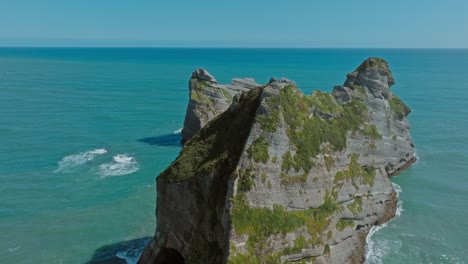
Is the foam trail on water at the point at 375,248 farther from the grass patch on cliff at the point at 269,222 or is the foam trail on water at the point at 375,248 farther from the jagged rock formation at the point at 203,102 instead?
the jagged rock formation at the point at 203,102

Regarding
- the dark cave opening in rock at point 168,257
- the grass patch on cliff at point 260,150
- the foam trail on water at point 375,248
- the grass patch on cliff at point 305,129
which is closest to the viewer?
the grass patch on cliff at point 260,150

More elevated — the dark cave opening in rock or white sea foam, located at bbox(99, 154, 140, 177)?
the dark cave opening in rock

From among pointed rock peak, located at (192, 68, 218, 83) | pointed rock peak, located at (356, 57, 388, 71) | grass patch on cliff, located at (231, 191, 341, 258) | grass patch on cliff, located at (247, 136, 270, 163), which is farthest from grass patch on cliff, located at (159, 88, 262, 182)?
pointed rock peak, located at (192, 68, 218, 83)

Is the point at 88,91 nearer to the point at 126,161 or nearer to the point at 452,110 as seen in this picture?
the point at 126,161

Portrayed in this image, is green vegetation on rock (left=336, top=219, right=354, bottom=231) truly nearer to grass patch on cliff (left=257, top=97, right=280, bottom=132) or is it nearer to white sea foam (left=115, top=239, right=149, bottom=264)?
grass patch on cliff (left=257, top=97, right=280, bottom=132)

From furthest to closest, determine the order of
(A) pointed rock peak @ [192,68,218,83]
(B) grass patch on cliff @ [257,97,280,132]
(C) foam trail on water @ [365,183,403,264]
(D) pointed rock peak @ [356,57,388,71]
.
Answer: (A) pointed rock peak @ [192,68,218,83], (D) pointed rock peak @ [356,57,388,71], (C) foam trail on water @ [365,183,403,264], (B) grass patch on cliff @ [257,97,280,132]

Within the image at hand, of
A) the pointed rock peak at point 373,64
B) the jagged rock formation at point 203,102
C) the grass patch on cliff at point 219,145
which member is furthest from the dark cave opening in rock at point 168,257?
the jagged rock formation at point 203,102

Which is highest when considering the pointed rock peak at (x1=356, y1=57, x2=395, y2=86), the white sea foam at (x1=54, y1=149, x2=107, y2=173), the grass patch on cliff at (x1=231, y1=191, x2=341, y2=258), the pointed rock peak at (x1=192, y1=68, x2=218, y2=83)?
the pointed rock peak at (x1=356, y1=57, x2=395, y2=86)
